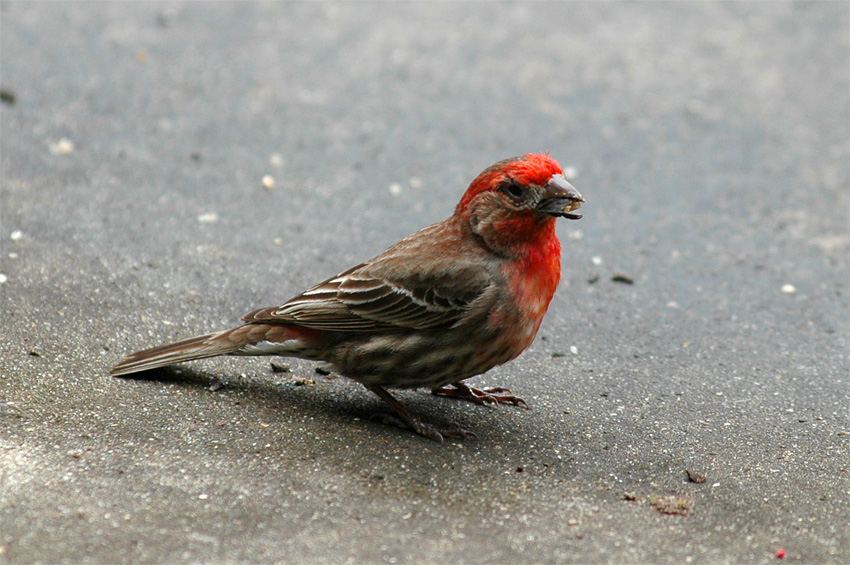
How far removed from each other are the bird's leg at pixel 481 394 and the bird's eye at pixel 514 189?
1067 millimetres

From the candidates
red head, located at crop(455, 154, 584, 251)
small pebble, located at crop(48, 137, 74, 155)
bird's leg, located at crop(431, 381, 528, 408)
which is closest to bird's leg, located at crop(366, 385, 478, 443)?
bird's leg, located at crop(431, 381, 528, 408)

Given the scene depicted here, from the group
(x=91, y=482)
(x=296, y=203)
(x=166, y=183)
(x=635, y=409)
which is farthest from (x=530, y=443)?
(x=166, y=183)

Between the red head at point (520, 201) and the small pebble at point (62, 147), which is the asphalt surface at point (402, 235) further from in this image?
the red head at point (520, 201)

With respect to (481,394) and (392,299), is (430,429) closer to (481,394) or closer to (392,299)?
(481,394)

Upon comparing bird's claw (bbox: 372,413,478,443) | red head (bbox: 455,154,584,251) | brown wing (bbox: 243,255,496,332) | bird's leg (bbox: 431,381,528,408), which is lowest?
bird's claw (bbox: 372,413,478,443)

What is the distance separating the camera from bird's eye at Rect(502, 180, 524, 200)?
4805mm

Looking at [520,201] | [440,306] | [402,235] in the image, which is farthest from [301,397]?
[402,235]

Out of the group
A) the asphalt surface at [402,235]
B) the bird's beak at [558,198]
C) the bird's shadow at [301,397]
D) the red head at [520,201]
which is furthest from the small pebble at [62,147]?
the bird's beak at [558,198]

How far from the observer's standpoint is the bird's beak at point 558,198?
4.70 m

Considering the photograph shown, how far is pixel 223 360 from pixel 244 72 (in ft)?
15.1

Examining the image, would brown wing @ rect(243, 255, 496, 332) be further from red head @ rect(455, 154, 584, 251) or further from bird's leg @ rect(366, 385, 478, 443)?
bird's leg @ rect(366, 385, 478, 443)

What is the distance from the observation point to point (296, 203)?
24.7 ft

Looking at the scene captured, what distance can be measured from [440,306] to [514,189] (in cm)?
68

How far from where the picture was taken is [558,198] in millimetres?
4742
